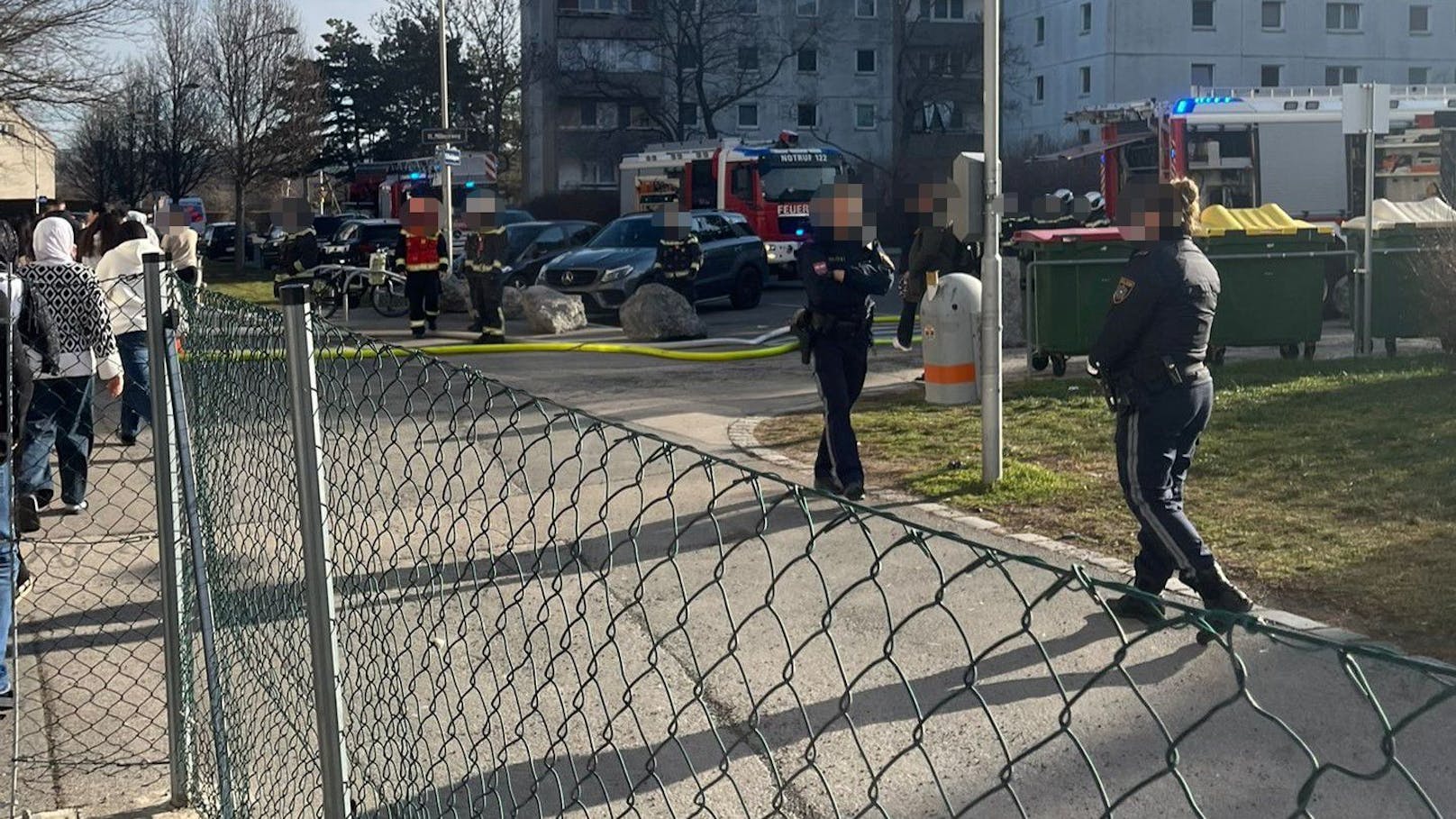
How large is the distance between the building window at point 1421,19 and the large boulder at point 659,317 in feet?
190

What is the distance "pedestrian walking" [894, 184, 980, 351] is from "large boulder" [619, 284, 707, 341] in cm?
530

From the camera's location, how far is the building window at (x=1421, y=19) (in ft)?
224

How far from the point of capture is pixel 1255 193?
959 inches

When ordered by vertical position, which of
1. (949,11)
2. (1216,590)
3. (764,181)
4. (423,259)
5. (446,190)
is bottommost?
(1216,590)

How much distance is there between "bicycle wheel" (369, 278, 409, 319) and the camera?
2580cm

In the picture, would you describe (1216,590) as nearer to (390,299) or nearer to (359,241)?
(390,299)

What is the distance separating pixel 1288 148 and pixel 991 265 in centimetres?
1691

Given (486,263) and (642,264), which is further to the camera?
(642,264)

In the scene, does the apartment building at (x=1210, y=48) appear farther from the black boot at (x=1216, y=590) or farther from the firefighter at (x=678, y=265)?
the black boot at (x=1216, y=590)

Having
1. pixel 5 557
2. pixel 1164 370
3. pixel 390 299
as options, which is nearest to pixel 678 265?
pixel 390 299

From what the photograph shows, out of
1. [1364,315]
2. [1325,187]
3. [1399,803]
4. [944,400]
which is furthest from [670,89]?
[1399,803]

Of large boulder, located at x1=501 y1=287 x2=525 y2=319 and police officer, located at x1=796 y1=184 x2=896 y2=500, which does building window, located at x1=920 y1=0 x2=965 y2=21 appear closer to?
large boulder, located at x1=501 y1=287 x2=525 y2=319

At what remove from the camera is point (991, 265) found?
30.4 ft

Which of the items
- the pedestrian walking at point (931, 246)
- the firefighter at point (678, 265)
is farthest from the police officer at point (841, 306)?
the firefighter at point (678, 265)
